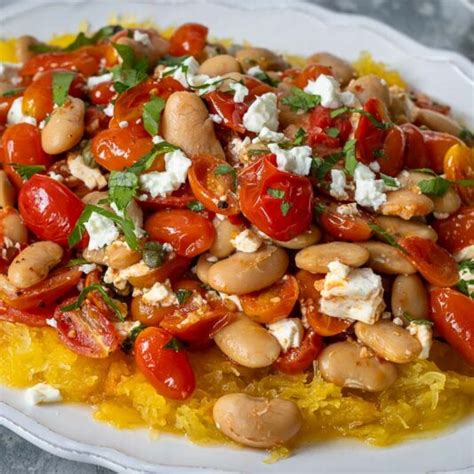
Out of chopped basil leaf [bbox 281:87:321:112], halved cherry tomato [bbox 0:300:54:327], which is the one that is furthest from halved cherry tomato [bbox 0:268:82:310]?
chopped basil leaf [bbox 281:87:321:112]

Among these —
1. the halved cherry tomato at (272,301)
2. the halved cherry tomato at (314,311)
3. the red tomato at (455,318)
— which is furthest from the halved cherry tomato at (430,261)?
the halved cherry tomato at (272,301)

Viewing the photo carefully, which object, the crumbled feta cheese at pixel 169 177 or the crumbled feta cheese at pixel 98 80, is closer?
the crumbled feta cheese at pixel 169 177

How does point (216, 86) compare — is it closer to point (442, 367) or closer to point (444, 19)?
point (442, 367)

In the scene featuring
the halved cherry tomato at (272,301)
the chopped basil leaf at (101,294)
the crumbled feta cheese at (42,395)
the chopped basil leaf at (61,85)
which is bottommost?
the crumbled feta cheese at (42,395)

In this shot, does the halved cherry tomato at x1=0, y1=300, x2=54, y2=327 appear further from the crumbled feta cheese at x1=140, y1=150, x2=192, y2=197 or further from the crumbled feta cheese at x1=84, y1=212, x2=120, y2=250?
the crumbled feta cheese at x1=140, y1=150, x2=192, y2=197

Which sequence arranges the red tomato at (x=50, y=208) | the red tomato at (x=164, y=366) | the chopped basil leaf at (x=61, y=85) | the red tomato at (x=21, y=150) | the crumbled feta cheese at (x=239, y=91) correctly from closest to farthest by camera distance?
the red tomato at (x=164, y=366) < the red tomato at (x=50, y=208) < the crumbled feta cheese at (x=239, y=91) < the red tomato at (x=21, y=150) < the chopped basil leaf at (x=61, y=85)

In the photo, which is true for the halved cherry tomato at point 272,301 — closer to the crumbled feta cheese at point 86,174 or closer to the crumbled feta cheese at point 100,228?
the crumbled feta cheese at point 100,228

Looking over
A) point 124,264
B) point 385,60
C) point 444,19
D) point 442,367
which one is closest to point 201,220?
point 124,264
